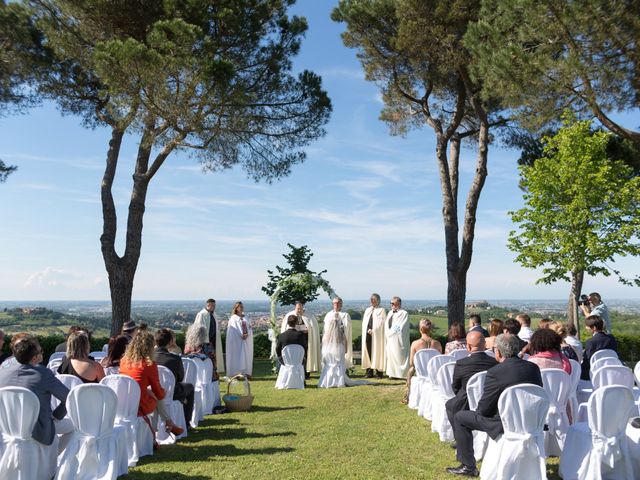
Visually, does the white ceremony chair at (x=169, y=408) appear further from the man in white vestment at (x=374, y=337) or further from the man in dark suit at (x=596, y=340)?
the man in white vestment at (x=374, y=337)

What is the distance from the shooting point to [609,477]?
174 inches

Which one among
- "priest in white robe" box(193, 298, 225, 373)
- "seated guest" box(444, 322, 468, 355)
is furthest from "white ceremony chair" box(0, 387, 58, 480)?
"priest in white robe" box(193, 298, 225, 373)

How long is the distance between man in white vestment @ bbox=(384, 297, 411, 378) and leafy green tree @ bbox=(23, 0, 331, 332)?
534cm

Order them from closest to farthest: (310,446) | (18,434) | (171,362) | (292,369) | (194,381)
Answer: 1. (18,434)
2. (310,446)
3. (171,362)
4. (194,381)
5. (292,369)

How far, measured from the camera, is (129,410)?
5156mm

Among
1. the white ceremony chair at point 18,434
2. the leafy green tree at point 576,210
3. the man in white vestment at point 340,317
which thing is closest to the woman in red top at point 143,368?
the white ceremony chair at point 18,434

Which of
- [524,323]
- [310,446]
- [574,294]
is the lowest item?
[310,446]

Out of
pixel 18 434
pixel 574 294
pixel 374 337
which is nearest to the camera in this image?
pixel 18 434

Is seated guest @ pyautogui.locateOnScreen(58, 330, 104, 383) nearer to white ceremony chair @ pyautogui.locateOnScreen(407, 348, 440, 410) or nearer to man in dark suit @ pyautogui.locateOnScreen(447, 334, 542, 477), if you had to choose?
man in dark suit @ pyautogui.locateOnScreen(447, 334, 542, 477)

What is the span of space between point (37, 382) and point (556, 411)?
14.4 feet

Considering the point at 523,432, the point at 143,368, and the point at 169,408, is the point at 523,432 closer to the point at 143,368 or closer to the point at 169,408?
the point at 143,368

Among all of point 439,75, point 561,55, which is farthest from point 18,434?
point 439,75

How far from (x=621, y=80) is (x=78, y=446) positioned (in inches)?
415

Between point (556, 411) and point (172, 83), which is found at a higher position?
point (172, 83)
